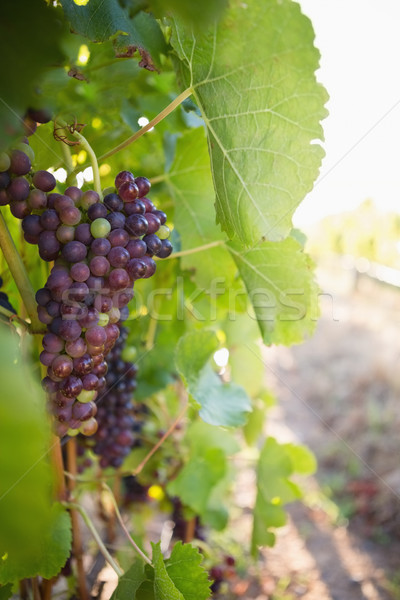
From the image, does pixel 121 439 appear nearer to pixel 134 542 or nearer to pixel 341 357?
pixel 134 542

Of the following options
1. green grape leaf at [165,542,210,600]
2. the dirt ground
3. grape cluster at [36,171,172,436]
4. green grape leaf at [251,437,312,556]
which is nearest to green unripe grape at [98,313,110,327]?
grape cluster at [36,171,172,436]

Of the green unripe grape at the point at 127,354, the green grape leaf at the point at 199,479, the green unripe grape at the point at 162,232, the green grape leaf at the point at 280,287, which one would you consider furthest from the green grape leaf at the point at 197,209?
the green grape leaf at the point at 199,479

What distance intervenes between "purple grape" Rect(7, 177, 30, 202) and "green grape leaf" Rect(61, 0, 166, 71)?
0.19 meters

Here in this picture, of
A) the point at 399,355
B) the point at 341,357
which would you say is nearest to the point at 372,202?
the point at 341,357

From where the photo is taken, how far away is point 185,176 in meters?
0.95

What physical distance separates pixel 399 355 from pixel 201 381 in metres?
3.40

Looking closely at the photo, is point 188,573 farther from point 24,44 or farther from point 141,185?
point 24,44

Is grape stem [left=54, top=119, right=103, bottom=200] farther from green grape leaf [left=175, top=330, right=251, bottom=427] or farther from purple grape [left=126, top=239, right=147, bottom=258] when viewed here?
green grape leaf [left=175, top=330, right=251, bottom=427]

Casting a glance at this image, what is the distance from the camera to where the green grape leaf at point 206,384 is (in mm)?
822

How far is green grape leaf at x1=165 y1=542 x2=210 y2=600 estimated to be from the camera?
0.65m

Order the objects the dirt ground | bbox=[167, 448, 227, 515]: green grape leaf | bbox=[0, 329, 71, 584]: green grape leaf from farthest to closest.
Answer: the dirt ground
bbox=[167, 448, 227, 515]: green grape leaf
bbox=[0, 329, 71, 584]: green grape leaf

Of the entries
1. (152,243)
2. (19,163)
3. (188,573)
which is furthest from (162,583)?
(19,163)

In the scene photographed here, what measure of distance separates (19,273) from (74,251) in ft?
0.28

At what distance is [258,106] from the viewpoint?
548mm
